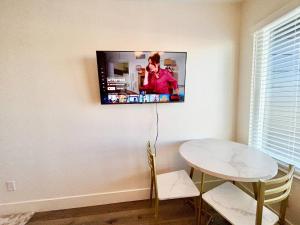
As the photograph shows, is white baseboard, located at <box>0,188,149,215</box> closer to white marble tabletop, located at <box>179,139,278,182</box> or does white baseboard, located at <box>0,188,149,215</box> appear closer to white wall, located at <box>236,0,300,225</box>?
white marble tabletop, located at <box>179,139,278,182</box>

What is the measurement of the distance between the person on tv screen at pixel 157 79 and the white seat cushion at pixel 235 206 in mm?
1127

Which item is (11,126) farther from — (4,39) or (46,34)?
(46,34)

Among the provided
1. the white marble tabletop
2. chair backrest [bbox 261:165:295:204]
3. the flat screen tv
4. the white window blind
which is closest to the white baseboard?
the white marble tabletop

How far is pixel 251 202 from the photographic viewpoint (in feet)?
4.34

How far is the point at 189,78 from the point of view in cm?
200

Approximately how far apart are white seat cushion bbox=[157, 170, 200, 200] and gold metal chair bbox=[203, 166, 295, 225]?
155 mm

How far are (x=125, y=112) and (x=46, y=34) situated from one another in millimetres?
1166

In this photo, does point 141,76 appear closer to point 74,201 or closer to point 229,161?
point 229,161

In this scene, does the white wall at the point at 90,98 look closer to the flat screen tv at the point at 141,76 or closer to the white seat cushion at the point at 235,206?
the flat screen tv at the point at 141,76

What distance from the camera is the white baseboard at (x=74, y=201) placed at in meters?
1.85

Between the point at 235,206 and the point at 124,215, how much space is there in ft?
3.84

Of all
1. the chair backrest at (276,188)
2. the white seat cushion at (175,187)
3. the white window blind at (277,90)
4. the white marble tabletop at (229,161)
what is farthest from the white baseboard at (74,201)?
the white window blind at (277,90)

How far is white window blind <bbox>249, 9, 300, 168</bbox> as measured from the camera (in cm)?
145

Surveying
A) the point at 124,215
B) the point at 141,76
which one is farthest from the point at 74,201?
the point at 141,76
